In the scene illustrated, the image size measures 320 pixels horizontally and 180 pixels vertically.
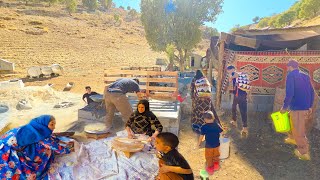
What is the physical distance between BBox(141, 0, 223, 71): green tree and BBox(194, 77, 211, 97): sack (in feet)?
45.5

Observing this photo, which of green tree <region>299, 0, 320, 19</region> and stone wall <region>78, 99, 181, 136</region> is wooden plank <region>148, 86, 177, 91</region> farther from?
green tree <region>299, 0, 320, 19</region>

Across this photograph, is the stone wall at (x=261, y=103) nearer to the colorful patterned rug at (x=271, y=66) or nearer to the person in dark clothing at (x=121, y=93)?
the colorful patterned rug at (x=271, y=66)

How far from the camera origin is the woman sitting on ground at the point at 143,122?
4766 mm

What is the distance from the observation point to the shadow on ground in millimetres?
5344

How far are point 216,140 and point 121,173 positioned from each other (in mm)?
1826

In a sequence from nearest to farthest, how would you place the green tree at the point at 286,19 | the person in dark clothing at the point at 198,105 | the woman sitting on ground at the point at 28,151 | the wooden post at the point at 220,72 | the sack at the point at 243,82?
the woman sitting on ground at the point at 28,151 → the person in dark clothing at the point at 198,105 → the sack at the point at 243,82 → the wooden post at the point at 220,72 → the green tree at the point at 286,19

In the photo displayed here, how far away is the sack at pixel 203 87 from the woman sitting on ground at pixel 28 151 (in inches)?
136

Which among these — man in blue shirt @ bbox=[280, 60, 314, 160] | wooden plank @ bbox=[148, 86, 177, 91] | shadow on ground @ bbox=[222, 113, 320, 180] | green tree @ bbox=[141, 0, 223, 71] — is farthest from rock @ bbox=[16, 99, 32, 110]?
green tree @ bbox=[141, 0, 223, 71]

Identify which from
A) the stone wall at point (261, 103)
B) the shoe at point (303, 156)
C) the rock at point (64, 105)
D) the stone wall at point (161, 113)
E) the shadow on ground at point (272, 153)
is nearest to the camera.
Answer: the shadow on ground at point (272, 153)

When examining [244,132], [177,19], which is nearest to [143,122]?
[244,132]

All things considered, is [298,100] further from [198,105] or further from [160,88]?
[160,88]

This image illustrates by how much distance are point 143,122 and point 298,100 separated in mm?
3393

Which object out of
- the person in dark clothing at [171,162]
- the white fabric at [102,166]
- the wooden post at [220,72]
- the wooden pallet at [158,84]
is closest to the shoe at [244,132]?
the wooden post at [220,72]

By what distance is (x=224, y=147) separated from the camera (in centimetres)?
578
